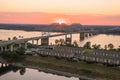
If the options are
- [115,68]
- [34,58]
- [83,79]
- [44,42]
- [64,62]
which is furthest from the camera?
[44,42]

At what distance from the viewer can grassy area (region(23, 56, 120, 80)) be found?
2308 cm

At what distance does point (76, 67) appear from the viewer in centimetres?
2558

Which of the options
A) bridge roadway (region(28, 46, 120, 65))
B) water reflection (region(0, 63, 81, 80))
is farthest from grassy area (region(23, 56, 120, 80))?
bridge roadway (region(28, 46, 120, 65))

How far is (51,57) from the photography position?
1217 inches

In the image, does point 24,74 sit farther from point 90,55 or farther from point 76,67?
point 90,55

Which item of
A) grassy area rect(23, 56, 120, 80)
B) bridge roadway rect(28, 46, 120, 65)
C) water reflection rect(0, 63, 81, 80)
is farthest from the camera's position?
bridge roadway rect(28, 46, 120, 65)

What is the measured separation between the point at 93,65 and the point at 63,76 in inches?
169

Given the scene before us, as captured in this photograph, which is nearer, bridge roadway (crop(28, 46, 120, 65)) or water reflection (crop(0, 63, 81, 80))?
water reflection (crop(0, 63, 81, 80))

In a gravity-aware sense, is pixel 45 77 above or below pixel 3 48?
below

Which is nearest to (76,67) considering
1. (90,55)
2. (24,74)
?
(90,55)

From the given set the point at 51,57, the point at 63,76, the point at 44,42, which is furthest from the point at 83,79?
the point at 44,42

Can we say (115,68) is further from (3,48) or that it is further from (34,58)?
(3,48)

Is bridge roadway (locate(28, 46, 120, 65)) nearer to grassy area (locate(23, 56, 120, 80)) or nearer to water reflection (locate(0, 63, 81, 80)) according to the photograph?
grassy area (locate(23, 56, 120, 80))

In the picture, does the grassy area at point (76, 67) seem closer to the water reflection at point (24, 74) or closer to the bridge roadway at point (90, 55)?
the water reflection at point (24, 74)
